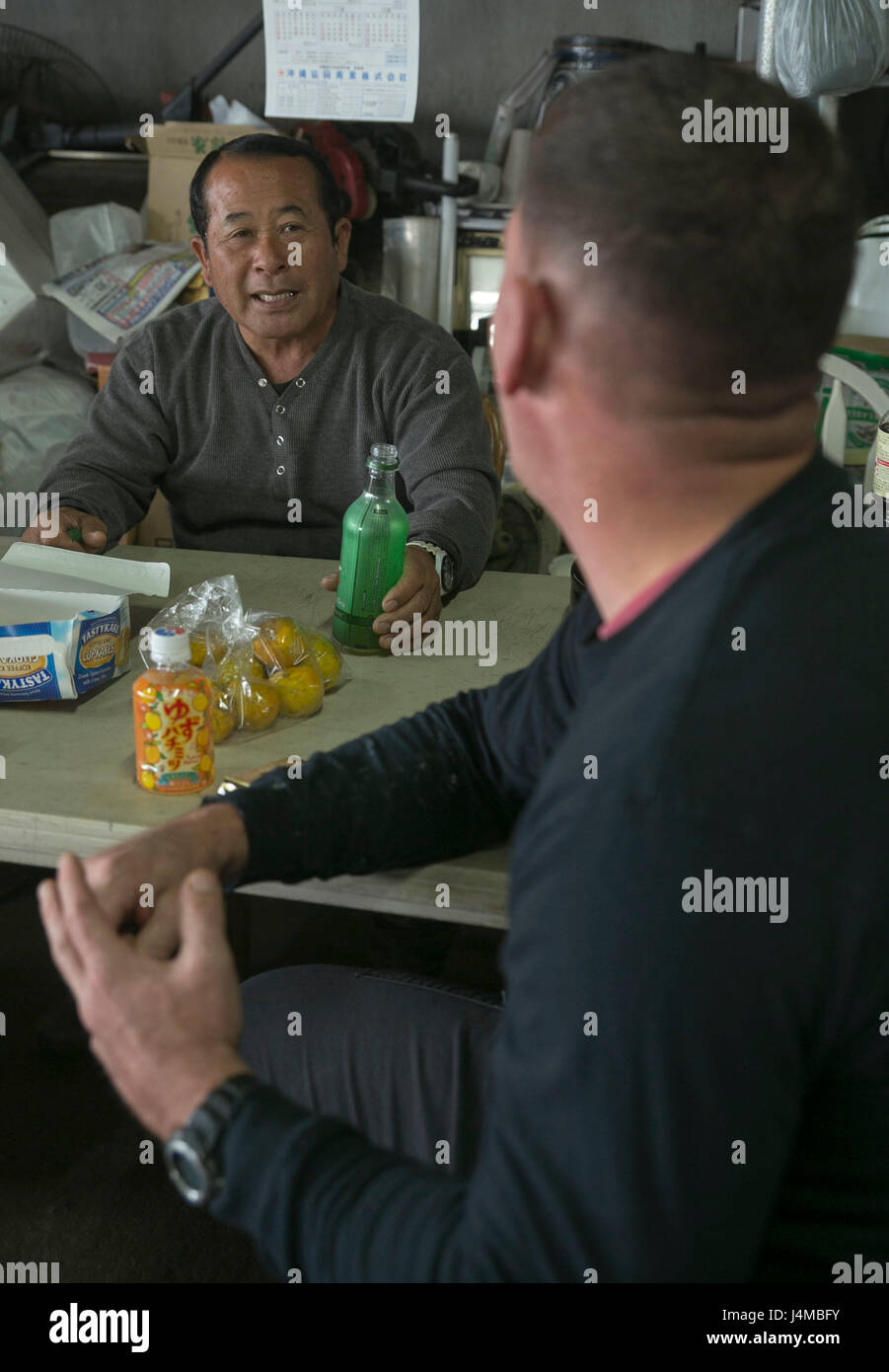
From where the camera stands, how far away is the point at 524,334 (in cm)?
71

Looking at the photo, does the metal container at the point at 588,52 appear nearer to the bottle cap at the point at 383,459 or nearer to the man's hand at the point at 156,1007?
the bottle cap at the point at 383,459

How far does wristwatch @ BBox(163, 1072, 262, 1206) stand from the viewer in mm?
733

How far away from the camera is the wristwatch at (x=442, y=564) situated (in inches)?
65.8

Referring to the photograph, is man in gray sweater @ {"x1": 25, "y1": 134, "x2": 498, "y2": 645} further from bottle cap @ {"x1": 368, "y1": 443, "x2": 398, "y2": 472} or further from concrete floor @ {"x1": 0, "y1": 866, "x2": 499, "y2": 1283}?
concrete floor @ {"x1": 0, "y1": 866, "x2": 499, "y2": 1283}

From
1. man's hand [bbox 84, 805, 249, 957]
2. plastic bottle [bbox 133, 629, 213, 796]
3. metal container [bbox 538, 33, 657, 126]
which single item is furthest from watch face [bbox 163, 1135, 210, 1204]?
metal container [bbox 538, 33, 657, 126]

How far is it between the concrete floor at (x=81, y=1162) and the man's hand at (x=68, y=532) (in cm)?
76

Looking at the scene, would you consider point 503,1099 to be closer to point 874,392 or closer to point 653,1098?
point 653,1098

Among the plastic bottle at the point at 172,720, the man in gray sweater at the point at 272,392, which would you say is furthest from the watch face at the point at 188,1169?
the man in gray sweater at the point at 272,392

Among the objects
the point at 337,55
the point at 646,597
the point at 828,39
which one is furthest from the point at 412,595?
the point at 828,39

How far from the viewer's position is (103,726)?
1299 mm

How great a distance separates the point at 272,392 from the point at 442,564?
0.64m

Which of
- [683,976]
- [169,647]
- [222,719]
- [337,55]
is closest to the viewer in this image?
[683,976]

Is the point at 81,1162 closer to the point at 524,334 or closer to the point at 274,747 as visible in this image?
the point at 274,747

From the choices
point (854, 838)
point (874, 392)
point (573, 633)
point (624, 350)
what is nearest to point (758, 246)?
point (624, 350)
